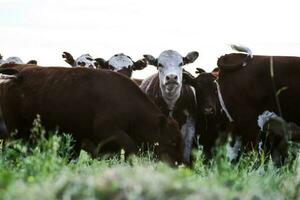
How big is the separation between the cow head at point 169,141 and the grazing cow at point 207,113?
2817 mm

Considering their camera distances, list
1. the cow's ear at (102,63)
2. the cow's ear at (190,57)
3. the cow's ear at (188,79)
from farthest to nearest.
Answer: the cow's ear at (102,63) < the cow's ear at (190,57) < the cow's ear at (188,79)

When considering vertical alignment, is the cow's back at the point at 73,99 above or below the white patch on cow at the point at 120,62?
above

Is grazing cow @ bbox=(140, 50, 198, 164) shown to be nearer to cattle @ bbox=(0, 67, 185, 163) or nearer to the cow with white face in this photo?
cattle @ bbox=(0, 67, 185, 163)

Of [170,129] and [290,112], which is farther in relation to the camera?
[290,112]

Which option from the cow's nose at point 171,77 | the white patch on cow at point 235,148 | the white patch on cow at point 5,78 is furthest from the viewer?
the cow's nose at point 171,77

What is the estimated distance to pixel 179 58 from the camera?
1230cm

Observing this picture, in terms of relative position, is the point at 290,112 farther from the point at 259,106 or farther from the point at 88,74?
the point at 88,74

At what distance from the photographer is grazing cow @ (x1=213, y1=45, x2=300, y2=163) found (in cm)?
943

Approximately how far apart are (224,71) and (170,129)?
2234 mm

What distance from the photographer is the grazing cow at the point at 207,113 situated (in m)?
11.4

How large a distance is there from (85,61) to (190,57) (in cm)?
603

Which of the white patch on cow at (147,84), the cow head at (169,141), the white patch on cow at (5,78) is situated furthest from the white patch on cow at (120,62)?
the cow head at (169,141)

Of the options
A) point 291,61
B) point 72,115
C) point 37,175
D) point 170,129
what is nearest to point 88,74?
point 72,115

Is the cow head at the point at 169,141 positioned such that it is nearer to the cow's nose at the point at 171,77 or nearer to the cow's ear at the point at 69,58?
the cow's nose at the point at 171,77
